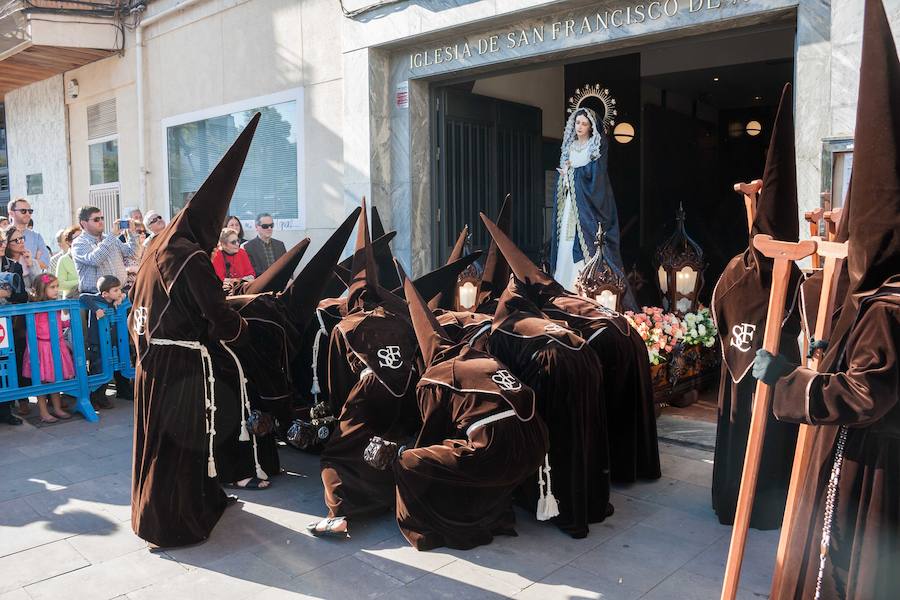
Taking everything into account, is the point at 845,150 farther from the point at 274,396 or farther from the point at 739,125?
the point at 739,125

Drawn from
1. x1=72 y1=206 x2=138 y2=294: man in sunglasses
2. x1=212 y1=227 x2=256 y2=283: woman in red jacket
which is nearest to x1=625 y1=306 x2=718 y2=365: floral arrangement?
x1=212 y1=227 x2=256 y2=283: woman in red jacket

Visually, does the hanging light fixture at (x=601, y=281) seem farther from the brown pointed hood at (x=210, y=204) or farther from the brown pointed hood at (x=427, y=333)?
the brown pointed hood at (x=210, y=204)

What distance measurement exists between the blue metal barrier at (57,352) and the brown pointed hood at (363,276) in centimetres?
392

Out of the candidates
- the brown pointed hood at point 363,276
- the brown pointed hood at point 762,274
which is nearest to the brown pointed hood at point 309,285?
the brown pointed hood at point 363,276

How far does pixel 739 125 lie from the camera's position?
15.1 metres

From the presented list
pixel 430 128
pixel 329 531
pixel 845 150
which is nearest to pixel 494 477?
pixel 329 531

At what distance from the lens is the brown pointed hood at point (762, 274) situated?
13.0ft

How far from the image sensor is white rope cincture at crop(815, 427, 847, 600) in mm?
2740

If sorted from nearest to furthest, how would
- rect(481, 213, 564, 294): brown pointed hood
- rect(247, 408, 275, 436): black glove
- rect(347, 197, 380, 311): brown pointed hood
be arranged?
rect(481, 213, 564, 294): brown pointed hood
rect(347, 197, 380, 311): brown pointed hood
rect(247, 408, 275, 436): black glove

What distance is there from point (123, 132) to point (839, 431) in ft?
46.3

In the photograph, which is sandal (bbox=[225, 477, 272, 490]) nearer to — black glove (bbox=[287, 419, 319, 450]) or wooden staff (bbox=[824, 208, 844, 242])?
black glove (bbox=[287, 419, 319, 450])

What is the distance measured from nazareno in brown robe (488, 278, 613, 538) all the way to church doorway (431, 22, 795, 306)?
183 inches

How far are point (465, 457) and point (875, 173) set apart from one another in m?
2.35

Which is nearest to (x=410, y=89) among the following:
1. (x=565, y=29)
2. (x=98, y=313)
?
(x=565, y=29)
